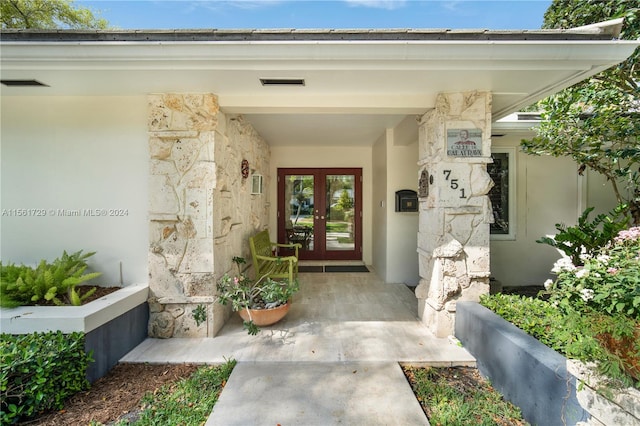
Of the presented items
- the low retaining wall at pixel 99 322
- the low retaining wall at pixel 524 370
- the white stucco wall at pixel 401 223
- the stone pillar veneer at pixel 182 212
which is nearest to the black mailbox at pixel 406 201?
the white stucco wall at pixel 401 223

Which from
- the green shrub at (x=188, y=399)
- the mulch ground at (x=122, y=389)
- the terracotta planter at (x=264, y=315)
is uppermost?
the terracotta planter at (x=264, y=315)

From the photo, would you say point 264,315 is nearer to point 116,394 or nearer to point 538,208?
point 116,394

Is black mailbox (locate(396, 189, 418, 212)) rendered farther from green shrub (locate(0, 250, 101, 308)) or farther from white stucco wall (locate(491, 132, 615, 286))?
green shrub (locate(0, 250, 101, 308))

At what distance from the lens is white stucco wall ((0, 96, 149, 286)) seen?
2771 millimetres

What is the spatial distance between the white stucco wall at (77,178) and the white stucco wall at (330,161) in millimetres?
3374

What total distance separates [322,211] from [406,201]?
2.15 meters

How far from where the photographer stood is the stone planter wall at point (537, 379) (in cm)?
127

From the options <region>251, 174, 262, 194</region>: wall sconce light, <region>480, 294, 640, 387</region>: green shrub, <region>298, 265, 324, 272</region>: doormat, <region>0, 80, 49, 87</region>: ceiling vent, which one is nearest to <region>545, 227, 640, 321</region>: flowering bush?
<region>480, 294, 640, 387</region>: green shrub

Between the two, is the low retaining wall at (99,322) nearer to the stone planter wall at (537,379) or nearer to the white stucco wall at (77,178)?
the white stucco wall at (77,178)

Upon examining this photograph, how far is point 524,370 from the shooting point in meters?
1.72

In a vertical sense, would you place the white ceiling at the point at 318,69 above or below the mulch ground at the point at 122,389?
above

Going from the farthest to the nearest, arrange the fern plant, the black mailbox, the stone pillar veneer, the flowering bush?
the black mailbox, the fern plant, the stone pillar veneer, the flowering bush

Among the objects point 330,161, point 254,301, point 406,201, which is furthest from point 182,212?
point 330,161

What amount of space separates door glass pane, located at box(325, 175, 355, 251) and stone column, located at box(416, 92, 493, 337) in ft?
11.3
